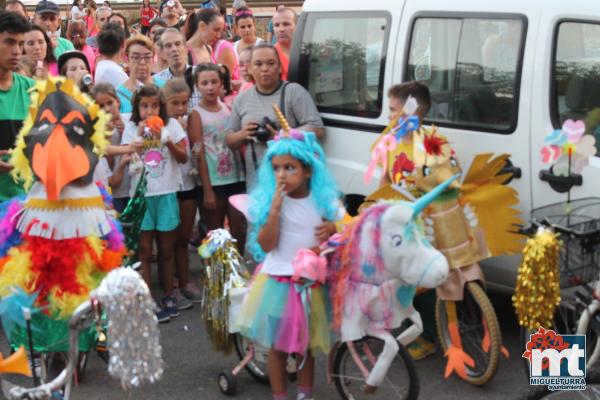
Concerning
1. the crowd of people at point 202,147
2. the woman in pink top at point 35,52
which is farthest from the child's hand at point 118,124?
the woman in pink top at point 35,52

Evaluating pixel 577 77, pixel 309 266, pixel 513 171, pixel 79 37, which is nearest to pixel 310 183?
pixel 309 266

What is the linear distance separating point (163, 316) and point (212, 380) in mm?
1097

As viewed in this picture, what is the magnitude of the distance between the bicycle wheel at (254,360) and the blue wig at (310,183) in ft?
2.46

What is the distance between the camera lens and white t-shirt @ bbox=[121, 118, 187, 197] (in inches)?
229

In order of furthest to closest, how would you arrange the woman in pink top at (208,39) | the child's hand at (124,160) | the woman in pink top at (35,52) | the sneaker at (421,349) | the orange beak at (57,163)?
the woman in pink top at (208,39) → the woman in pink top at (35,52) → the child's hand at (124,160) → the sneaker at (421,349) → the orange beak at (57,163)

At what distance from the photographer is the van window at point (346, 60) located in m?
5.71

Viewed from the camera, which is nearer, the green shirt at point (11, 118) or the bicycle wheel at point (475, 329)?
→ the bicycle wheel at point (475, 329)

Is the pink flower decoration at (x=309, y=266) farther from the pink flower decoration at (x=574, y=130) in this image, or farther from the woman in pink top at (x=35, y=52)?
the woman in pink top at (x=35, y=52)

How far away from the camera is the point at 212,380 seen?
5.06 m

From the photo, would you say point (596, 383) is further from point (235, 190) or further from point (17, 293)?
point (235, 190)

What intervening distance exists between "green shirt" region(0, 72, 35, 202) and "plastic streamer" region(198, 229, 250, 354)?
129 centimetres

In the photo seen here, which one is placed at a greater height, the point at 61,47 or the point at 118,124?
the point at 61,47

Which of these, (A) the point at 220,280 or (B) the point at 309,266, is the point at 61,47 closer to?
(A) the point at 220,280

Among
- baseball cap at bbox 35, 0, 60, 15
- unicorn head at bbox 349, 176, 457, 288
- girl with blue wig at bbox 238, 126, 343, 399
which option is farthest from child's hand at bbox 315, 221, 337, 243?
baseball cap at bbox 35, 0, 60, 15
